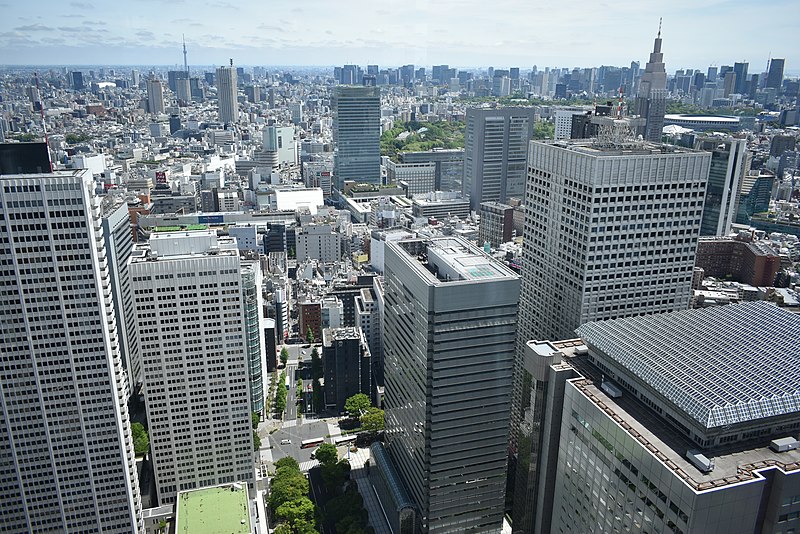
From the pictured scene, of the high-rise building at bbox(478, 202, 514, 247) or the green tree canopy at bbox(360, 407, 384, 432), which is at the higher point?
the high-rise building at bbox(478, 202, 514, 247)

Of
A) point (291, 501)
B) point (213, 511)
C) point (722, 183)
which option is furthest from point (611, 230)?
point (722, 183)

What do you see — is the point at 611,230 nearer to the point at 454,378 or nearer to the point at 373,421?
the point at 454,378

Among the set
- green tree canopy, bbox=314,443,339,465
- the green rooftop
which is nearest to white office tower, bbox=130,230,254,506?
the green rooftop

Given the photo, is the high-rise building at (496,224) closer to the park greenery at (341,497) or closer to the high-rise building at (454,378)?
the park greenery at (341,497)

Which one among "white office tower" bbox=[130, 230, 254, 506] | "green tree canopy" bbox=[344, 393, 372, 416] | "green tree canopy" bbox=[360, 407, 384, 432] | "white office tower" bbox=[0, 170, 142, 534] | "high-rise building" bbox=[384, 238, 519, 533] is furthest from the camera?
"green tree canopy" bbox=[344, 393, 372, 416]

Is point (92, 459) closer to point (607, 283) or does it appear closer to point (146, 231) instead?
point (607, 283)

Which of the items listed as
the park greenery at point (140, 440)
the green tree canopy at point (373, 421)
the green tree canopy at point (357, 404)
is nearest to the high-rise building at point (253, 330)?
the green tree canopy at point (357, 404)

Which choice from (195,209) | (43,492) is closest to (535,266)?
(43,492)

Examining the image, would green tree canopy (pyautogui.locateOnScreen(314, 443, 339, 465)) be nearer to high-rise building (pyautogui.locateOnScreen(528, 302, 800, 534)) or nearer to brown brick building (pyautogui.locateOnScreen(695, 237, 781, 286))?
high-rise building (pyautogui.locateOnScreen(528, 302, 800, 534))
